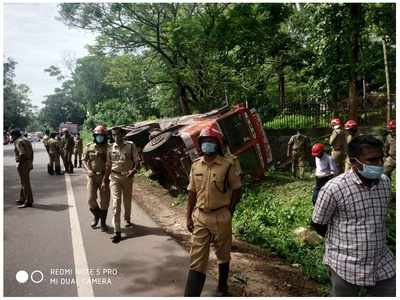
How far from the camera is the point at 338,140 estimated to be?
8578 millimetres

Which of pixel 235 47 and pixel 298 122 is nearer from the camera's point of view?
pixel 298 122

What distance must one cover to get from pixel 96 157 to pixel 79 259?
1.80 m

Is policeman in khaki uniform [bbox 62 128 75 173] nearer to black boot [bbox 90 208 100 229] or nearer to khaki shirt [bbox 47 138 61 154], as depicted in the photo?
khaki shirt [bbox 47 138 61 154]

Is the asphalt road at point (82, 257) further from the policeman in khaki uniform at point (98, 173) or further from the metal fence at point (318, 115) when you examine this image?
the metal fence at point (318, 115)

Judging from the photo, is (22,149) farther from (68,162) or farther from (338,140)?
(338,140)

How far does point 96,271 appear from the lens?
446 centimetres

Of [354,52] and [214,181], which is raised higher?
[354,52]

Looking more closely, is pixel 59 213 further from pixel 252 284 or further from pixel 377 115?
pixel 377 115

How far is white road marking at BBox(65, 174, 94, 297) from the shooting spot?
4.05m

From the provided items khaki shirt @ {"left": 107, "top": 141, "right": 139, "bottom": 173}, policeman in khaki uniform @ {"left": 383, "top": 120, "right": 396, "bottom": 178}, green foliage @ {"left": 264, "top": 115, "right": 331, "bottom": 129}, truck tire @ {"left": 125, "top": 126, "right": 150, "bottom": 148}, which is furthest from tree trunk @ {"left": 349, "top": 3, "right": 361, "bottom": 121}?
khaki shirt @ {"left": 107, "top": 141, "right": 139, "bottom": 173}

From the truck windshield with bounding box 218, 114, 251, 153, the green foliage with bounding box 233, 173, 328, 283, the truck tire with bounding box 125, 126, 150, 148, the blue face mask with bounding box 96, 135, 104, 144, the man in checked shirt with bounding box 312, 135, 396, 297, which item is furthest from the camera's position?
the truck tire with bounding box 125, 126, 150, 148

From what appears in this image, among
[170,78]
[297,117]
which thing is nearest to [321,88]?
[297,117]

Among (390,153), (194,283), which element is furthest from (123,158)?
(390,153)

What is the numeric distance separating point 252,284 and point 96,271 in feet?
5.41
